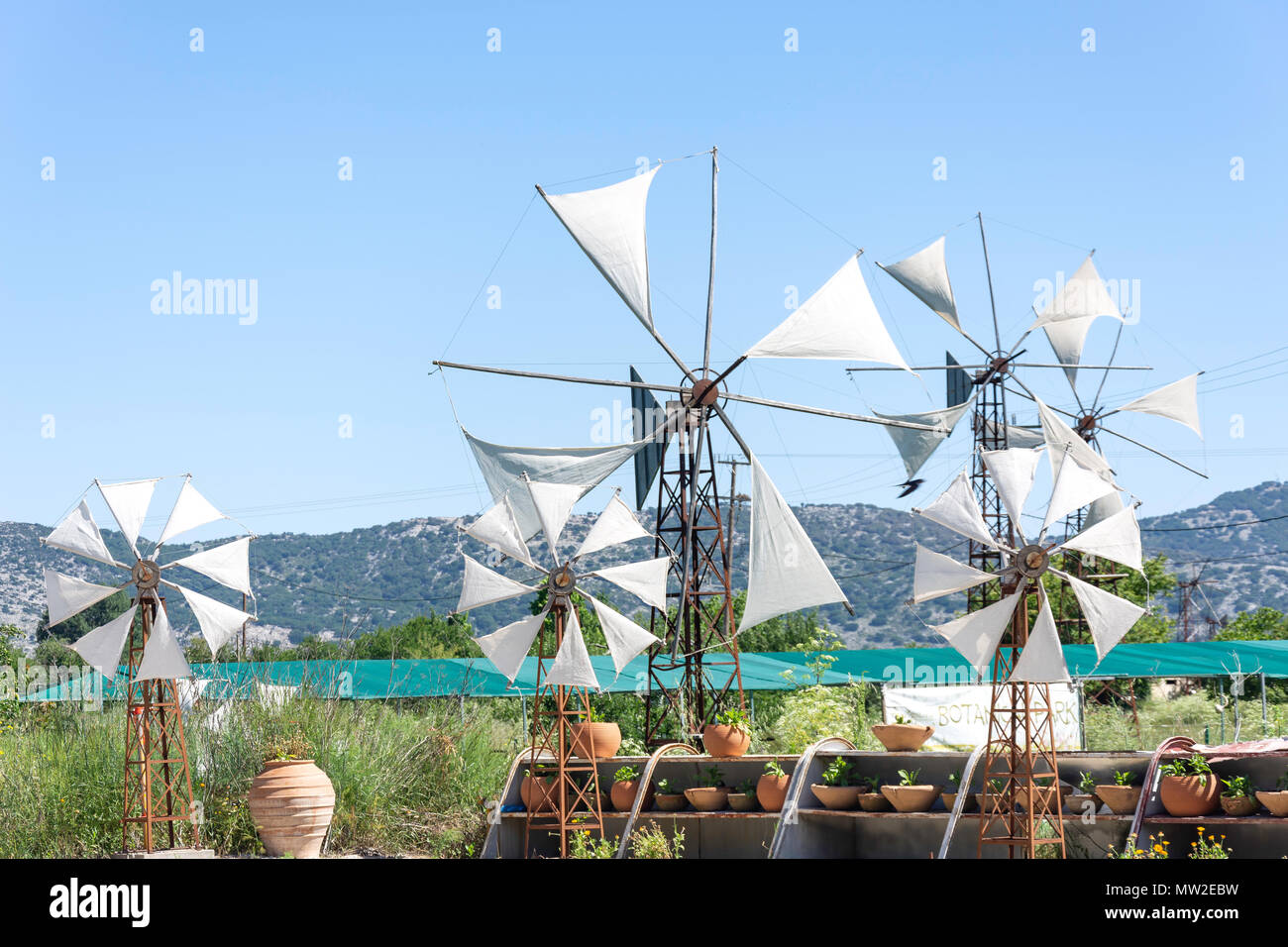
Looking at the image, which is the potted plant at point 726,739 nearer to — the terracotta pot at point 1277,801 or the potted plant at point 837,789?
the potted plant at point 837,789

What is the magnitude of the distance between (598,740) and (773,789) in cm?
215

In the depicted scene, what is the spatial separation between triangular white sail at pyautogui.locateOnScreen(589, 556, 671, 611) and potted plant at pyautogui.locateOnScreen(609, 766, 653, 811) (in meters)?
1.83

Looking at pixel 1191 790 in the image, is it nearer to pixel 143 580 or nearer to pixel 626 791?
pixel 626 791

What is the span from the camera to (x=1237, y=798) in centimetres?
1065

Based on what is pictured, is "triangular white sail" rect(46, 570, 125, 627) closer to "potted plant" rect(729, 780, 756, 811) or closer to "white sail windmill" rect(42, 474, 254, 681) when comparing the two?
"white sail windmill" rect(42, 474, 254, 681)

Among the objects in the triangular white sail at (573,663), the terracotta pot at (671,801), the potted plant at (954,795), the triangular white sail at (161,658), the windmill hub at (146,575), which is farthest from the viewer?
the terracotta pot at (671,801)

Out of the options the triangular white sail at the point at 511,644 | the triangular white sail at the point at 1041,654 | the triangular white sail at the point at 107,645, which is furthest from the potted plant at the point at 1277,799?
the triangular white sail at the point at 107,645

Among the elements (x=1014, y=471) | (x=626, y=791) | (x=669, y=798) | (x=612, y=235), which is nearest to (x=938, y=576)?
(x=1014, y=471)

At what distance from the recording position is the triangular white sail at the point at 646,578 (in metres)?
13.1

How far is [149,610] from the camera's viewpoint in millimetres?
13305

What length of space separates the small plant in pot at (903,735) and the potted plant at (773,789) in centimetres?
101
